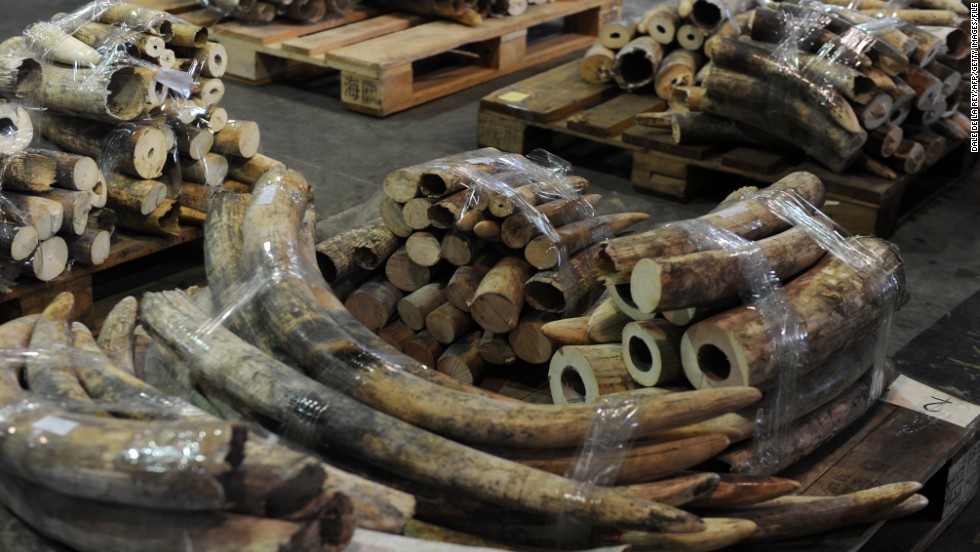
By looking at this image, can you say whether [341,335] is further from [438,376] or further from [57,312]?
[57,312]

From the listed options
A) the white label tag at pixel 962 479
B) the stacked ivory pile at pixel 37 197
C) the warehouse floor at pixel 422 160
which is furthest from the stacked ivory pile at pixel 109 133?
the white label tag at pixel 962 479

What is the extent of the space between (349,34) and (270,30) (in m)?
0.65

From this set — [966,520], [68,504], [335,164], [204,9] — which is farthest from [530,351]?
[204,9]

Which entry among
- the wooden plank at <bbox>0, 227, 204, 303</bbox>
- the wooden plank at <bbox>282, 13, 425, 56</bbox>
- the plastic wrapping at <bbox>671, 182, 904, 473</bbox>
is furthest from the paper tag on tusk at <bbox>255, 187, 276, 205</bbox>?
the wooden plank at <bbox>282, 13, 425, 56</bbox>

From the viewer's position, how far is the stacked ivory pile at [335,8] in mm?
9250

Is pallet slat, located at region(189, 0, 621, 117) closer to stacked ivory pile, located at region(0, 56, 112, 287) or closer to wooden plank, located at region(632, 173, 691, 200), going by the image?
wooden plank, located at region(632, 173, 691, 200)

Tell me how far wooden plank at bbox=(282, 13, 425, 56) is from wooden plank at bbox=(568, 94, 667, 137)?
7.00ft

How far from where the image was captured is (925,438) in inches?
165

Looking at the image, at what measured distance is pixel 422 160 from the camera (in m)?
7.98

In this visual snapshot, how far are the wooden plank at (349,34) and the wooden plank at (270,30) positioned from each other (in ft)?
0.28

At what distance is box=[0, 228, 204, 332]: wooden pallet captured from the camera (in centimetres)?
547

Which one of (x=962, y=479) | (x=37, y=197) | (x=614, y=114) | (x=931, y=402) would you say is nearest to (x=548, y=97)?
(x=614, y=114)

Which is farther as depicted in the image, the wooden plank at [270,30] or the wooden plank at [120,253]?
the wooden plank at [270,30]

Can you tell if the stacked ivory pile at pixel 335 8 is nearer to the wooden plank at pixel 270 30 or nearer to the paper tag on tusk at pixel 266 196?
the wooden plank at pixel 270 30
